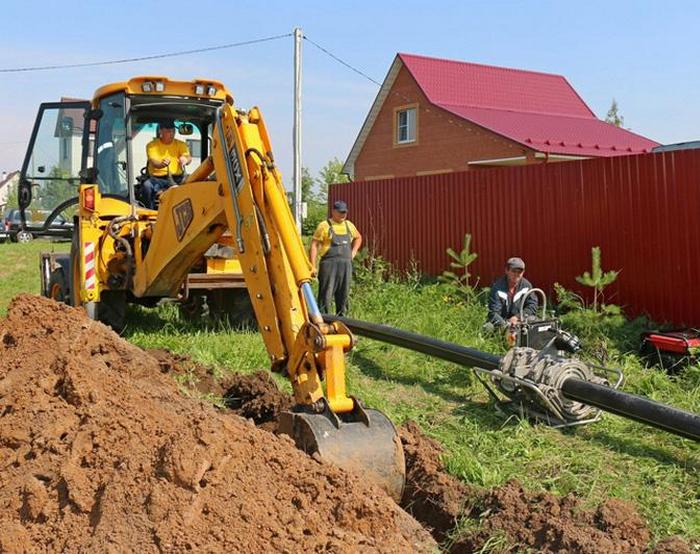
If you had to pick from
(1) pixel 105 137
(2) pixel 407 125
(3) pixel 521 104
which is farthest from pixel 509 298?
(3) pixel 521 104

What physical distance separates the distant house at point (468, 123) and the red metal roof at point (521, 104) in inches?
1.4

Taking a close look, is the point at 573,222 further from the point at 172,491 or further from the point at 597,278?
the point at 172,491

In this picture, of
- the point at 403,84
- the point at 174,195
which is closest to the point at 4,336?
the point at 174,195

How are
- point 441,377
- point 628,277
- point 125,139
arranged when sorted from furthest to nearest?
1. point 628,277
2. point 125,139
3. point 441,377

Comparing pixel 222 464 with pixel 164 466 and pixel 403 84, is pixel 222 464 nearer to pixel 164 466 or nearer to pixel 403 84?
pixel 164 466

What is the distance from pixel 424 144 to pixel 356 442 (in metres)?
24.0

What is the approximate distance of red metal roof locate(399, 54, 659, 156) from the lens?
2394cm

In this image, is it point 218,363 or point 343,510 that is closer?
point 343,510

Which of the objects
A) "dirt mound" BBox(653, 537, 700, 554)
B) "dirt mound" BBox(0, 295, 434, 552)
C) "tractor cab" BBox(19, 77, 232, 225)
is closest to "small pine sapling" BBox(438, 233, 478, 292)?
"tractor cab" BBox(19, 77, 232, 225)

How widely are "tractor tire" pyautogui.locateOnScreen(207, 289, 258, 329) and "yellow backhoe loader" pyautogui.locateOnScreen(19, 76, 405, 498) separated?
0.02m

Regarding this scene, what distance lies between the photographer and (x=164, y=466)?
3625 mm

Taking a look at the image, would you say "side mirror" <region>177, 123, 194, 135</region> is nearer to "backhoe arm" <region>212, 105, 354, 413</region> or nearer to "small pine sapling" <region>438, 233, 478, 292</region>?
"backhoe arm" <region>212, 105, 354, 413</region>

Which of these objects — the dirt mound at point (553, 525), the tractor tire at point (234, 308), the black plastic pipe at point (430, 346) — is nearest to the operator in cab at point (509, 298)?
the black plastic pipe at point (430, 346)

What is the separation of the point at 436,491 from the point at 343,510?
1127 millimetres
